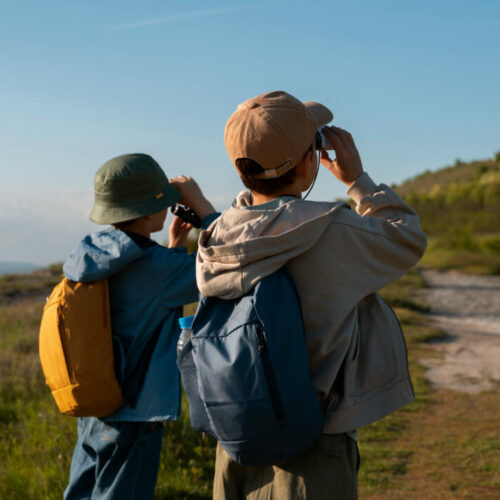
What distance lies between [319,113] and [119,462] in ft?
5.40

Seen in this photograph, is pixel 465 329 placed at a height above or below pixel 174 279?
below

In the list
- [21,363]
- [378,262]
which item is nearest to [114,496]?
[378,262]

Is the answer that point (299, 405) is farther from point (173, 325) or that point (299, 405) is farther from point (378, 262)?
point (173, 325)

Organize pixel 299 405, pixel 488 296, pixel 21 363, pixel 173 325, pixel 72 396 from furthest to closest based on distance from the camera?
1. pixel 488 296
2. pixel 21 363
3. pixel 173 325
4. pixel 72 396
5. pixel 299 405

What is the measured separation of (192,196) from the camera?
2.88 meters

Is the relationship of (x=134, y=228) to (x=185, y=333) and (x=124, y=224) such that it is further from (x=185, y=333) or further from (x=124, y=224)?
(x=185, y=333)

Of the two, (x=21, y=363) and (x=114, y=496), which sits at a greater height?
(x=114, y=496)

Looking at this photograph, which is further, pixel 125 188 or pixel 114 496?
pixel 125 188

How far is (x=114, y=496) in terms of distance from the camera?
257 centimetres

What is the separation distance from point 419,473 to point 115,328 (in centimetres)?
331

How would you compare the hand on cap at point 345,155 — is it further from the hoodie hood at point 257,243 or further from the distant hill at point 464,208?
the distant hill at point 464,208

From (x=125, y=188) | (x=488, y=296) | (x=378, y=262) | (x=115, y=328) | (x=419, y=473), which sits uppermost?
(x=125, y=188)

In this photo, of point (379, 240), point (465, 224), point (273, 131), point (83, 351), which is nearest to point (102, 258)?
point (83, 351)

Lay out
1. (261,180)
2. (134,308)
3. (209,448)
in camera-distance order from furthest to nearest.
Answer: (209,448)
(134,308)
(261,180)
